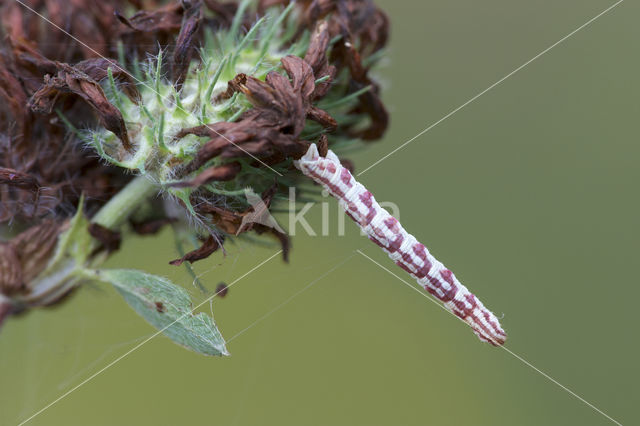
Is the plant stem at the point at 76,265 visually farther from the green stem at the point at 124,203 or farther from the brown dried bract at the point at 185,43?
the brown dried bract at the point at 185,43

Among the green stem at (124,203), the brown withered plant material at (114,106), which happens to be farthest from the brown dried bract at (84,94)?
the green stem at (124,203)

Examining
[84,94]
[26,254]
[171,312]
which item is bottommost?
[26,254]

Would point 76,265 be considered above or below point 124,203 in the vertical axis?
below

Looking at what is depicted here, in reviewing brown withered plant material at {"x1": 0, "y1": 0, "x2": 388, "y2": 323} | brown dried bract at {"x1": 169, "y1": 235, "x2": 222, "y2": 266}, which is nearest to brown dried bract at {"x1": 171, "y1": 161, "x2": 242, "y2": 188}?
brown withered plant material at {"x1": 0, "y1": 0, "x2": 388, "y2": 323}

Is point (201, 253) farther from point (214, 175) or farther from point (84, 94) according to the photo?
point (84, 94)

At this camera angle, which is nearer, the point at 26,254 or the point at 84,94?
the point at 84,94

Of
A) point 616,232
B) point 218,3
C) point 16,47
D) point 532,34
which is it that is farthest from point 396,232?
point 532,34

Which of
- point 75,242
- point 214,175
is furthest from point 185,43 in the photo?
point 75,242
